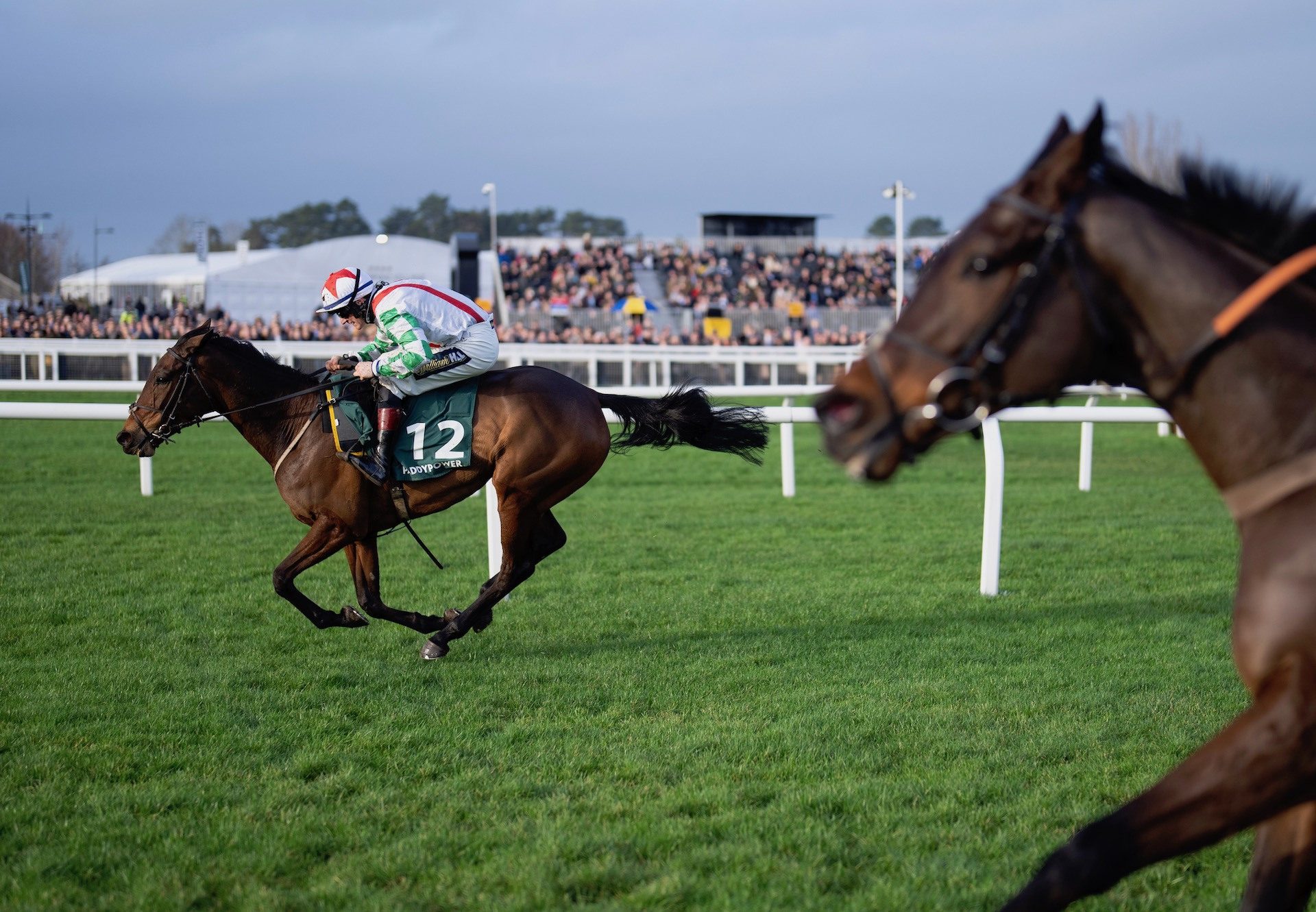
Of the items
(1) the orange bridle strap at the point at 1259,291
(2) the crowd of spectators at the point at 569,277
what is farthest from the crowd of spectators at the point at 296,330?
(1) the orange bridle strap at the point at 1259,291

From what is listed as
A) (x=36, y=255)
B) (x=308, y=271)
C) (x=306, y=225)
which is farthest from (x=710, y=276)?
(x=306, y=225)

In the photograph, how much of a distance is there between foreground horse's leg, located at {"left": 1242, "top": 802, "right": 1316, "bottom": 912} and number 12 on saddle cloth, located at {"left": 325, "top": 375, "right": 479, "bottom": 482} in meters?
4.10

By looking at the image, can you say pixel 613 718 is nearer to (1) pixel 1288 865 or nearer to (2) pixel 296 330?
(1) pixel 1288 865

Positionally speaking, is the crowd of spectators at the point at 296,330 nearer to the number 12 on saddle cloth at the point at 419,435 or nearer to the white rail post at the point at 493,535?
the white rail post at the point at 493,535

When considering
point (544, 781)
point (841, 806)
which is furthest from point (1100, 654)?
point (544, 781)

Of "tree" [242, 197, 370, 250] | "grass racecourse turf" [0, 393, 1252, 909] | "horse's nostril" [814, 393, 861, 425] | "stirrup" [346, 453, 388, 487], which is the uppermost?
"tree" [242, 197, 370, 250]

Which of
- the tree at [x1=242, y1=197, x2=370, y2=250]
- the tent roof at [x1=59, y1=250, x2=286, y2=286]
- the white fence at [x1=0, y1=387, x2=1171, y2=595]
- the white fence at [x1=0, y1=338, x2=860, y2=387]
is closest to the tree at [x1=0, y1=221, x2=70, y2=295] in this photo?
the tent roof at [x1=59, y1=250, x2=286, y2=286]

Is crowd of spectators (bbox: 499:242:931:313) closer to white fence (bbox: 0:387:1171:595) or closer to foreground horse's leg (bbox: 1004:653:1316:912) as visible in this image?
white fence (bbox: 0:387:1171:595)

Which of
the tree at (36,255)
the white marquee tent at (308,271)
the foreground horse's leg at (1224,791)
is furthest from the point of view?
the tree at (36,255)

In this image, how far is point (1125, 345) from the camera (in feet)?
7.54

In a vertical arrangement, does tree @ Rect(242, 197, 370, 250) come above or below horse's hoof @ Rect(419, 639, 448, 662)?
above

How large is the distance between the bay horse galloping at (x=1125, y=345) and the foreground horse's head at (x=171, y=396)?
4.64 metres

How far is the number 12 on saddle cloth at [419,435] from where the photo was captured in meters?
5.64

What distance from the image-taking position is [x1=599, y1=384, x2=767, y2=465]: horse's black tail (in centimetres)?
618
